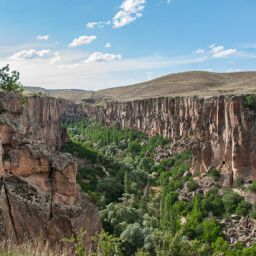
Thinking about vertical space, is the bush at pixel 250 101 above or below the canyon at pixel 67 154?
above

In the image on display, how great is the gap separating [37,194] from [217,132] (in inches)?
1097

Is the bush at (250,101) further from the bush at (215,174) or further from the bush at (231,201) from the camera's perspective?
the bush at (231,201)

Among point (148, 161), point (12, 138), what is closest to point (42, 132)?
point (148, 161)

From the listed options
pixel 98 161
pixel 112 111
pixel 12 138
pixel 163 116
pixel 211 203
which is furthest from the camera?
pixel 112 111

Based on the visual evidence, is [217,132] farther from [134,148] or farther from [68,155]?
[68,155]

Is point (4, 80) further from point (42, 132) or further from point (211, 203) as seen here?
point (42, 132)

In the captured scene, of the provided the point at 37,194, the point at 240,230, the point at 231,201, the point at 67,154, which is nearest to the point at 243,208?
the point at 231,201

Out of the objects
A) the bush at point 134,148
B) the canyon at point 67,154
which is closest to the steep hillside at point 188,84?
the canyon at point 67,154

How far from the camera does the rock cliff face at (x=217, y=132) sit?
106 feet

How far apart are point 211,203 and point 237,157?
477 centimetres

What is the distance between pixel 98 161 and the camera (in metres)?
50.4

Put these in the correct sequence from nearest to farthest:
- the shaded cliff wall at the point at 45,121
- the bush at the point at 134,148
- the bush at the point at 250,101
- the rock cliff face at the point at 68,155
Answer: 1. the rock cliff face at the point at 68,155
2. the bush at the point at 250,101
3. the shaded cliff wall at the point at 45,121
4. the bush at the point at 134,148

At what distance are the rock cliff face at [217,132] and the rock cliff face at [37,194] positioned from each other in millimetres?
21550

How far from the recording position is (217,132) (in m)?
36.8
